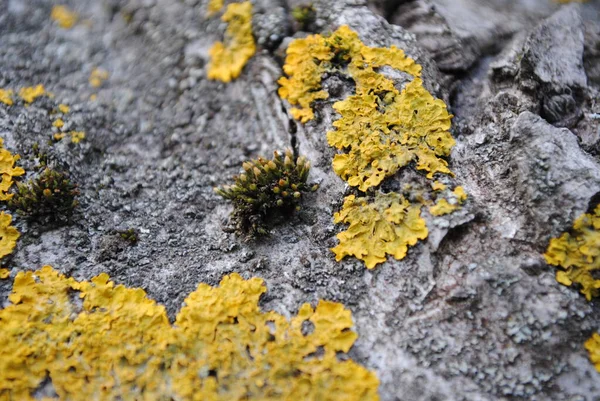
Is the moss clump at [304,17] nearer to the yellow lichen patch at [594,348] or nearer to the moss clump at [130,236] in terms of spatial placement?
the moss clump at [130,236]

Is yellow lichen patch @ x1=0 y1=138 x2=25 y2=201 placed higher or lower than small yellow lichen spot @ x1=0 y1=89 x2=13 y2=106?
lower

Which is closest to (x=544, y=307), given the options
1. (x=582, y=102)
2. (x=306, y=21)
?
(x=582, y=102)

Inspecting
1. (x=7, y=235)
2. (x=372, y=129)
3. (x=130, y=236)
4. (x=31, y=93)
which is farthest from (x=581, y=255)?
(x=31, y=93)

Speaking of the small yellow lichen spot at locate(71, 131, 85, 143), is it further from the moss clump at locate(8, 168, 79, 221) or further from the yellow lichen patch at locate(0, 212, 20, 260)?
the yellow lichen patch at locate(0, 212, 20, 260)

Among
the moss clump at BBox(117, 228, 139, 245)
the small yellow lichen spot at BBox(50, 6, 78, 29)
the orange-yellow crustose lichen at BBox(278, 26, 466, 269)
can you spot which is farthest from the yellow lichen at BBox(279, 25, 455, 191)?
the small yellow lichen spot at BBox(50, 6, 78, 29)

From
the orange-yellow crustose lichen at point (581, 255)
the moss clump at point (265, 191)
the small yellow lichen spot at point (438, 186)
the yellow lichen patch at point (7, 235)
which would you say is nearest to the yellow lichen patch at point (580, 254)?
the orange-yellow crustose lichen at point (581, 255)

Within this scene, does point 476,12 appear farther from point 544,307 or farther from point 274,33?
point 544,307

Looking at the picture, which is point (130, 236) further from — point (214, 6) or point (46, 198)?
point (214, 6)
